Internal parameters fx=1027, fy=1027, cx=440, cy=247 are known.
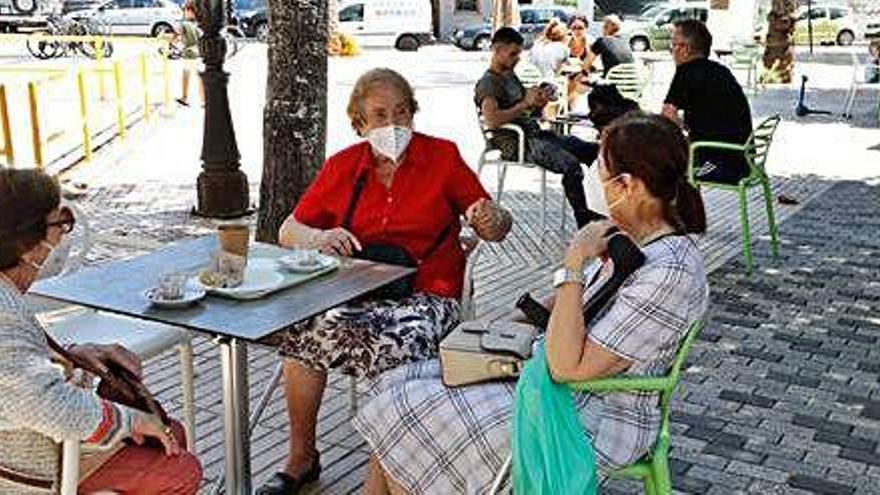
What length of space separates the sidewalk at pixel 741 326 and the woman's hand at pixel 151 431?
3.78 feet

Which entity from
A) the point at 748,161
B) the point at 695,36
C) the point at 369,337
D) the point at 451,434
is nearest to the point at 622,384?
the point at 451,434

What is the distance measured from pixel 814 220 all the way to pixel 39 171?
6396mm

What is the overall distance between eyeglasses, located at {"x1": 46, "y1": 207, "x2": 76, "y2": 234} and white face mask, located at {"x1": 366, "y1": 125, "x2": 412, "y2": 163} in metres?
1.33

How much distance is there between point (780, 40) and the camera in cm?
1778

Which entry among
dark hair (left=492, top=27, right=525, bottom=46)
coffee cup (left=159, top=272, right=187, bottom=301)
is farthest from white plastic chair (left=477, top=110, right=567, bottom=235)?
coffee cup (left=159, top=272, right=187, bottom=301)

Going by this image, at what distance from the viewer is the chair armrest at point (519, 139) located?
6620mm

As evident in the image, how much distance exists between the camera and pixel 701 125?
6031 mm

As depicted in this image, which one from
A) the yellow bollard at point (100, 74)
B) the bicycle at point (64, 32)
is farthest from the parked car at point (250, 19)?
the yellow bollard at point (100, 74)

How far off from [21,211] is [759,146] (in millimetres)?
4835

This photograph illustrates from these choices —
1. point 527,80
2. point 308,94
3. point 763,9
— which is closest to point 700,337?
point 308,94

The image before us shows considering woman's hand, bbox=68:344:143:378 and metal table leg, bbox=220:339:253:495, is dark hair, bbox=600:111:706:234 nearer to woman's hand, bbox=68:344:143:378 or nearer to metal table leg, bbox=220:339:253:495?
metal table leg, bbox=220:339:253:495

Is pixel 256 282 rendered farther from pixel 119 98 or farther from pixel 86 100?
pixel 119 98

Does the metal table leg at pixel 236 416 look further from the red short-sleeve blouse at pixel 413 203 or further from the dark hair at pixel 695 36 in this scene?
the dark hair at pixel 695 36

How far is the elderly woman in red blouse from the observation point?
325cm
